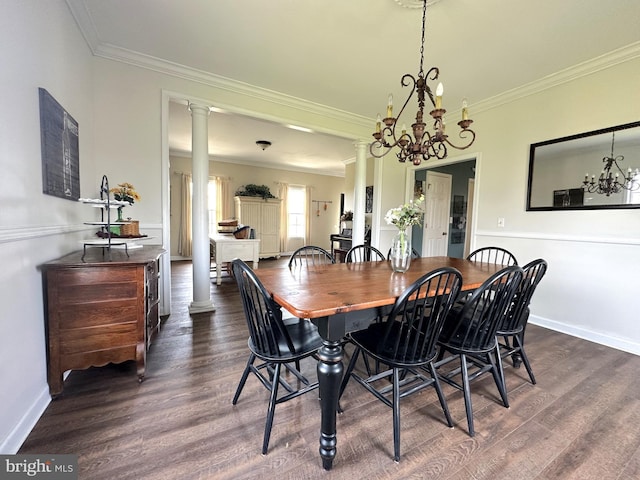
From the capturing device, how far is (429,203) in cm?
506

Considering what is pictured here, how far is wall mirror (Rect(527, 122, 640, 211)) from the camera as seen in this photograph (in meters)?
2.44

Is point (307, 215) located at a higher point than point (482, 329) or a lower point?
higher

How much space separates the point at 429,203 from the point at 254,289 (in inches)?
176

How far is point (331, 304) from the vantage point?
1.23 meters

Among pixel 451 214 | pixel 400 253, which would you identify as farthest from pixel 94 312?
pixel 451 214

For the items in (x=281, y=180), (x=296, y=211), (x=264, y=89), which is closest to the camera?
(x=264, y=89)

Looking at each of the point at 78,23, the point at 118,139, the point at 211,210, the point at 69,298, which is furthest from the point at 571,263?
the point at 211,210

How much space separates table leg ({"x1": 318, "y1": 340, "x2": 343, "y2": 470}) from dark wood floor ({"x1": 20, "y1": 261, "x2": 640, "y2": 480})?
0.09 m

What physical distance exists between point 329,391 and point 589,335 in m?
2.99

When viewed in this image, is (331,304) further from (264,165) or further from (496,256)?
(264,165)

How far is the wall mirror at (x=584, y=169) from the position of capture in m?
2.44

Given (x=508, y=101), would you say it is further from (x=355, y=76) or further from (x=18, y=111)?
(x=18, y=111)

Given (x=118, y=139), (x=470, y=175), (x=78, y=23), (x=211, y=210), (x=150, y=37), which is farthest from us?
(x=211, y=210)

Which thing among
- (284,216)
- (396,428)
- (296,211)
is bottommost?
(396,428)
